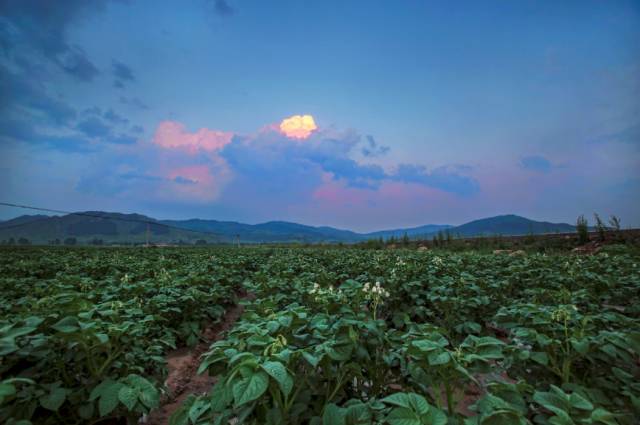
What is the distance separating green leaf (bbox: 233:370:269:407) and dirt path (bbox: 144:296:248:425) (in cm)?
167

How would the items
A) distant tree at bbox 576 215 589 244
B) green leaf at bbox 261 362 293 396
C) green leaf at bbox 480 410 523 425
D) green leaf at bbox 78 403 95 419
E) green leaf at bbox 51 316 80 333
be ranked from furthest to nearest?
1. distant tree at bbox 576 215 589 244
2. green leaf at bbox 78 403 95 419
3. green leaf at bbox 51 316 80 333
4. green leaf at bbox 261 362 293 396
5. green leaf at bbox 480 410 523 425

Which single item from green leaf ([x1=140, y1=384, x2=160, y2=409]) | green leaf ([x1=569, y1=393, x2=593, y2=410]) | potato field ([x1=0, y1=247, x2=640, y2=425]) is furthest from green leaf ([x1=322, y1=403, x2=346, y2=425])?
green leaf ([x1=569, y1=393, x2=593, y2=410])

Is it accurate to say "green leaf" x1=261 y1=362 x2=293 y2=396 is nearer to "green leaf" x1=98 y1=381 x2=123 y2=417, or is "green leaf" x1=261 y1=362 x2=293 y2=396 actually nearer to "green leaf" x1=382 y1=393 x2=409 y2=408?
"green leaf" x1=382 y1=393 x2=409 y2=408

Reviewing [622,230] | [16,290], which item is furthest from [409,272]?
[622,230]

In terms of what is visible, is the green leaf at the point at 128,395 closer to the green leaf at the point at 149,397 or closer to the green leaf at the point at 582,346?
the green leaf at the point at 149,397

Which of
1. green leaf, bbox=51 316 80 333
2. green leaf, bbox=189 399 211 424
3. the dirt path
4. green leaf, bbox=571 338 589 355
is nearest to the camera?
green leaf, bbox=189 399 211 424

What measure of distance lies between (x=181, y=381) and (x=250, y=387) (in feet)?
10.1

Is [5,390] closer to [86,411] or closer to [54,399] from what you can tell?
[54,399]

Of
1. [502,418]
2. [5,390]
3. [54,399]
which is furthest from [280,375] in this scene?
[54,399]

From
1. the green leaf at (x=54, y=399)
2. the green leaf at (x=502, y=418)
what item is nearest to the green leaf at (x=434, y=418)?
the green leaf at (x=502, y=418)

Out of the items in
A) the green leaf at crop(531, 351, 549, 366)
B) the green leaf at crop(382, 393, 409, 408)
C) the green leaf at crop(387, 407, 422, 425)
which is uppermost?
the green leaf at crop(382, 393, 409, 408)

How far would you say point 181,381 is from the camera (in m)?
3.89

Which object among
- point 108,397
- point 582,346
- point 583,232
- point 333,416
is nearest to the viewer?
point 333,416

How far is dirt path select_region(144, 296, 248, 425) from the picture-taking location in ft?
10.4
